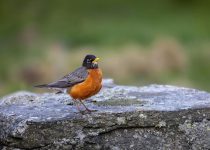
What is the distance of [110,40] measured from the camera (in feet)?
74.7

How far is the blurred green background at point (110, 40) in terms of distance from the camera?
1956 cm

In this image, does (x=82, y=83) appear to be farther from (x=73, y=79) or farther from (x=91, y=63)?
(x=91, y=63)

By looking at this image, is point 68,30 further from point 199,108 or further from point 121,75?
point 199,108

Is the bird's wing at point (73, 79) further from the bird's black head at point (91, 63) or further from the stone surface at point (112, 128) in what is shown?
the stone surface at point (112, 128)

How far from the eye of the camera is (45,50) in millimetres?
21312

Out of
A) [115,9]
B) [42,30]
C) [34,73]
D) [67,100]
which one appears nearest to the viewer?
[67,100]

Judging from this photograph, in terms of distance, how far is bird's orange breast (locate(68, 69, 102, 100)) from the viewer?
10.4 meters

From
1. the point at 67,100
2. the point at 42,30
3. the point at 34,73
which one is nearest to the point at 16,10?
the point at 42,30

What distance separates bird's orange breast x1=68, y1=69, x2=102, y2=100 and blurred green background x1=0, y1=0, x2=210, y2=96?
6.38 m

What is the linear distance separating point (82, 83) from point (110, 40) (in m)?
12.4

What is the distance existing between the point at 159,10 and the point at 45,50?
282 inches

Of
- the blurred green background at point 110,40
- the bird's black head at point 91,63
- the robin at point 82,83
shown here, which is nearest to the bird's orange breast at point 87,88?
the robin at point 82,83

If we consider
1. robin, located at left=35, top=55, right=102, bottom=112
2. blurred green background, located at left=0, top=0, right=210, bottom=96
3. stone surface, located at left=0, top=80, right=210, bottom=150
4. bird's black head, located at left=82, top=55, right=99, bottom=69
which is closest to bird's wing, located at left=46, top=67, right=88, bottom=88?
robin, located at left=35, top=55, right=102, bottom=112

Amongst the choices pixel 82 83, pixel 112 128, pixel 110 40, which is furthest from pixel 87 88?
pixel 110 40
